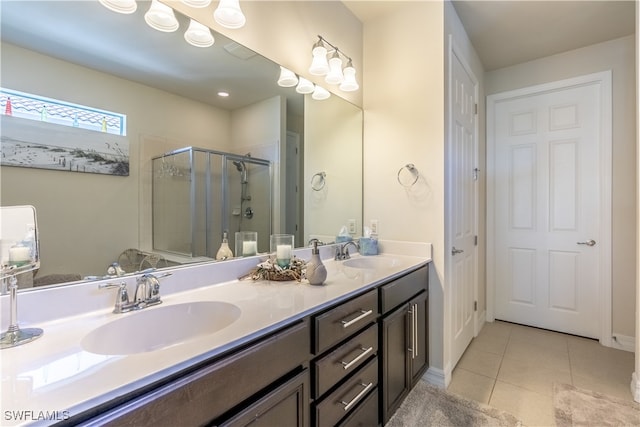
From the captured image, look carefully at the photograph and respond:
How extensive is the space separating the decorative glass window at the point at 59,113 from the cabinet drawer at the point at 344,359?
1.14m

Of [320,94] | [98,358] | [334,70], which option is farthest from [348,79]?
[98,358]

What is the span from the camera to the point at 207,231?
4.49 feet

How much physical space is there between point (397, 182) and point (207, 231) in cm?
142

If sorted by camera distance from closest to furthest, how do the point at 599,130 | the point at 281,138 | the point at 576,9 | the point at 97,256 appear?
the point at 97,256
the point at 281,138
the point at 576,9
the point at 599,130

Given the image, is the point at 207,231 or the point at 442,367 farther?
the point at 442,367

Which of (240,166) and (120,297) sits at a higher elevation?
(240,166)

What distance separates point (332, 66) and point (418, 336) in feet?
6.14

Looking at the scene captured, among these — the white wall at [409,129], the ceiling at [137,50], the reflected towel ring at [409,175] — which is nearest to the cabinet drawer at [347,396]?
the white wall at [409,129]

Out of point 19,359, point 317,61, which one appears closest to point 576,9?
point 317,61

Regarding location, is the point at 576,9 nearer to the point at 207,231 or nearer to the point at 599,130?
the point at 599,130

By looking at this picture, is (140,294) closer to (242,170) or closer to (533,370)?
(242,170)

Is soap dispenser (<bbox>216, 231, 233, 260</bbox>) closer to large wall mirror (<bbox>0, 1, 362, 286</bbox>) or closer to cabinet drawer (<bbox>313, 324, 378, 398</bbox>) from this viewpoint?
large wall mirror (<bbox>0, 1, 362, 286</bbox>)

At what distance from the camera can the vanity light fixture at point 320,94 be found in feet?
6.60

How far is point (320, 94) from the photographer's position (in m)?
2.05
